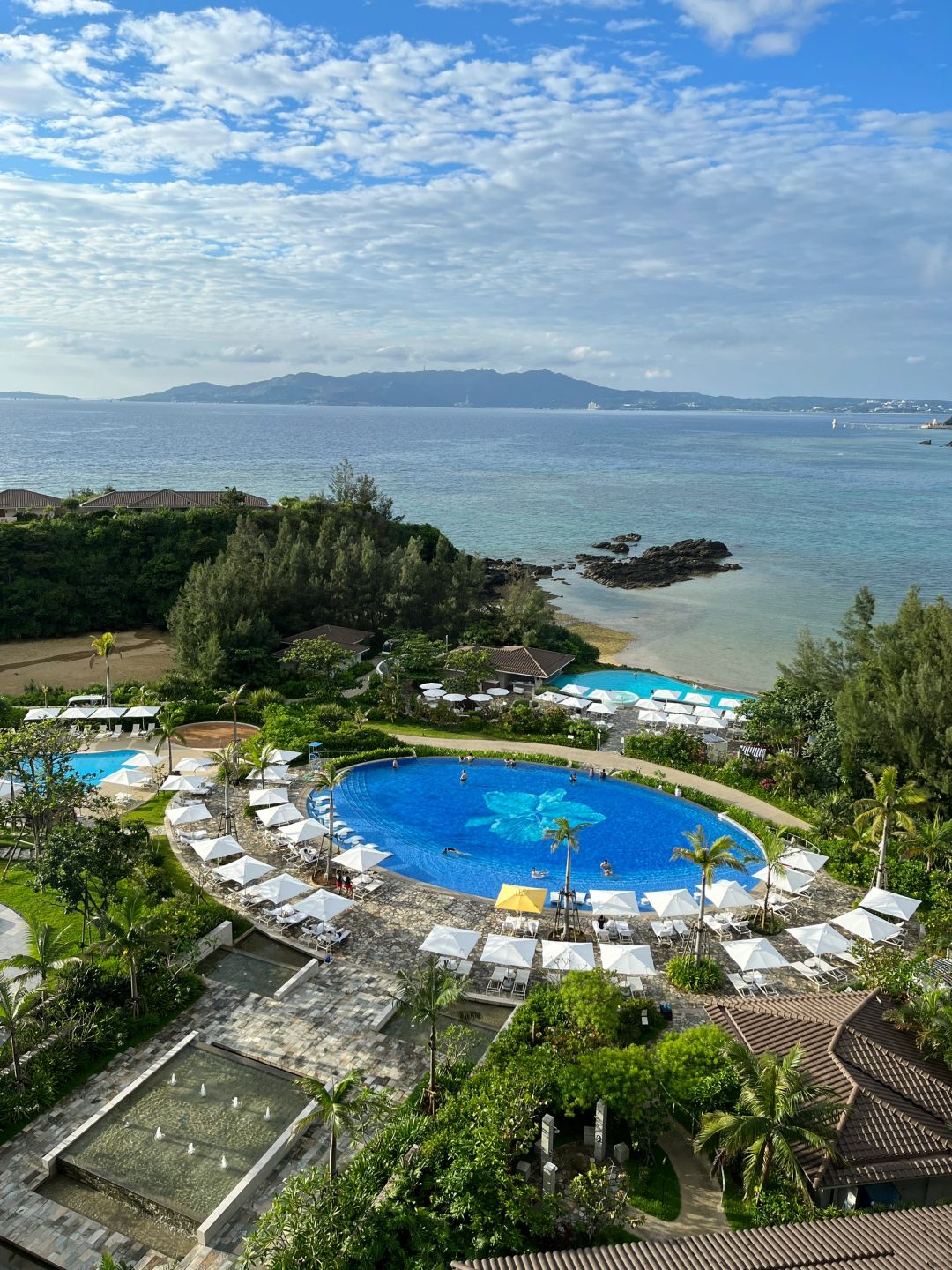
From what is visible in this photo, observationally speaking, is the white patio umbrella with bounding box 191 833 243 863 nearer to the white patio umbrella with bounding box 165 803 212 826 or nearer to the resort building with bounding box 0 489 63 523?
the white patio umbrella with bounding box 165 803 212 826

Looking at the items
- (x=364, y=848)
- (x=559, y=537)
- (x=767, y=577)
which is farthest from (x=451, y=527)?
(x=364, y=848)

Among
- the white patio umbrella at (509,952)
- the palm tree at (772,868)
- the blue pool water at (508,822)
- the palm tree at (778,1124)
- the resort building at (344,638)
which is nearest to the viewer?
the palm tree at (778,1124)

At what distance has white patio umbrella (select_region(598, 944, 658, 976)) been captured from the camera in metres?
19.5

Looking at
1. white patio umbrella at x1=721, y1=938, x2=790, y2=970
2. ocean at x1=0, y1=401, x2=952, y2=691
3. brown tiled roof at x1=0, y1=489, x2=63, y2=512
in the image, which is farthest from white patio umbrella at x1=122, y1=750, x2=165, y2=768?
brown tiled roof at x1=0, y1=489, x2=63, y2=512

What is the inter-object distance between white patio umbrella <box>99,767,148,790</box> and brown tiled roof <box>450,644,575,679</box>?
17634mm

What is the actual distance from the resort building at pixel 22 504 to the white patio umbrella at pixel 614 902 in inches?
2087

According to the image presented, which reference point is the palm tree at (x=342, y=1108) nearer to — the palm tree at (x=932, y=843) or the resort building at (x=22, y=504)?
the palm tree at (x=932, y=843)

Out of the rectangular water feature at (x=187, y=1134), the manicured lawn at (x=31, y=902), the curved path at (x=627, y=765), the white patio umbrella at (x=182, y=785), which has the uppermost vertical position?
the white patio umbrella at (x=182, y=785)

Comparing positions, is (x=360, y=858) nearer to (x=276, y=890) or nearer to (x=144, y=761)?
(x=276, y=890)

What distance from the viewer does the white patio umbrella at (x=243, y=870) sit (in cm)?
2302

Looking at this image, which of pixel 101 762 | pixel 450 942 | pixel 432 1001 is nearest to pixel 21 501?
pixel 101 762

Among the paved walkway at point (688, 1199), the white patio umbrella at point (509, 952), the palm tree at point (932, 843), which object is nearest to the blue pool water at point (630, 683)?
the palm tree at point (932, 843)

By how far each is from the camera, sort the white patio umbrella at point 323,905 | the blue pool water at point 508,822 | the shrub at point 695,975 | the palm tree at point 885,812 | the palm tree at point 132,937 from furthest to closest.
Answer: the blue pool water at point 508,822 < the palm tree at point 885,812 < the white patio umbrella at point 323,905 < the shrub at point 695,975 < the palm tree at point 132,937

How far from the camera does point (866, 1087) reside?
48.2 ft
